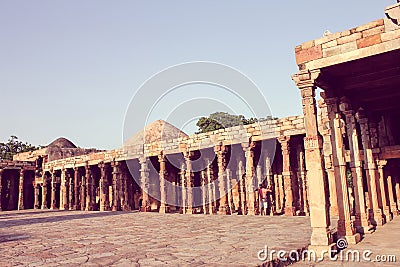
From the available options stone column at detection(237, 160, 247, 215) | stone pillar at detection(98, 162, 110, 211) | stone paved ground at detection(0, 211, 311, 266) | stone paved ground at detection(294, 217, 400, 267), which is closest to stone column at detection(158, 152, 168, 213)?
stone column at detection(237, 160, 247, 215)

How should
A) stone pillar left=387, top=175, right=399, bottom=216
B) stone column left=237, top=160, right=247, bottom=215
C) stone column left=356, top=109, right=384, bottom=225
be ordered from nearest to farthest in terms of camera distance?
stone column left=356, top=109, right=384, bottom=225
stone pillar left=387, top=175, right=399, bottom=216
stone column left=237, top=160, right=247, bottom=215

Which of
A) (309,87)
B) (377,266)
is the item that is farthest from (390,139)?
(377,266)

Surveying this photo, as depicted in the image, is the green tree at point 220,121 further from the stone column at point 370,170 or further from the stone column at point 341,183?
the stone column at point 341,183

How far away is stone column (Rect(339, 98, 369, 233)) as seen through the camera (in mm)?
7977

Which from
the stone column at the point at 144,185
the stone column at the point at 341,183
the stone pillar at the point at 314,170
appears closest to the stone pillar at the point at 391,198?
the stone column at the point at 341,183

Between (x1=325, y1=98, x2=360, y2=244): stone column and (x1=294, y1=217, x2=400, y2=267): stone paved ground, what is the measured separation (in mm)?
306

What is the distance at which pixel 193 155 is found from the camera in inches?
669

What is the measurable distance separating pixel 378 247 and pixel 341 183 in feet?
4.80

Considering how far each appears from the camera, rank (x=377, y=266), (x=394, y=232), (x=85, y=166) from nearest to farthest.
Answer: (x=377, y=266) < (x=394, y=232) < (x=85, y=166)

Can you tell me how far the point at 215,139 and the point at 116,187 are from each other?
26.2 feet

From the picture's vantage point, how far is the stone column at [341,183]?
6.87 m

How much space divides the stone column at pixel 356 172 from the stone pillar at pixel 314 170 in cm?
236

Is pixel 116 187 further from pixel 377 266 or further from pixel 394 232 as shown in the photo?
pixel 377 266

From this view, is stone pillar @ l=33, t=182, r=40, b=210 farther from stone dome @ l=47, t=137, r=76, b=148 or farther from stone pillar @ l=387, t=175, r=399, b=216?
stone pillar @ l=387, t=175, r=399, b=216
